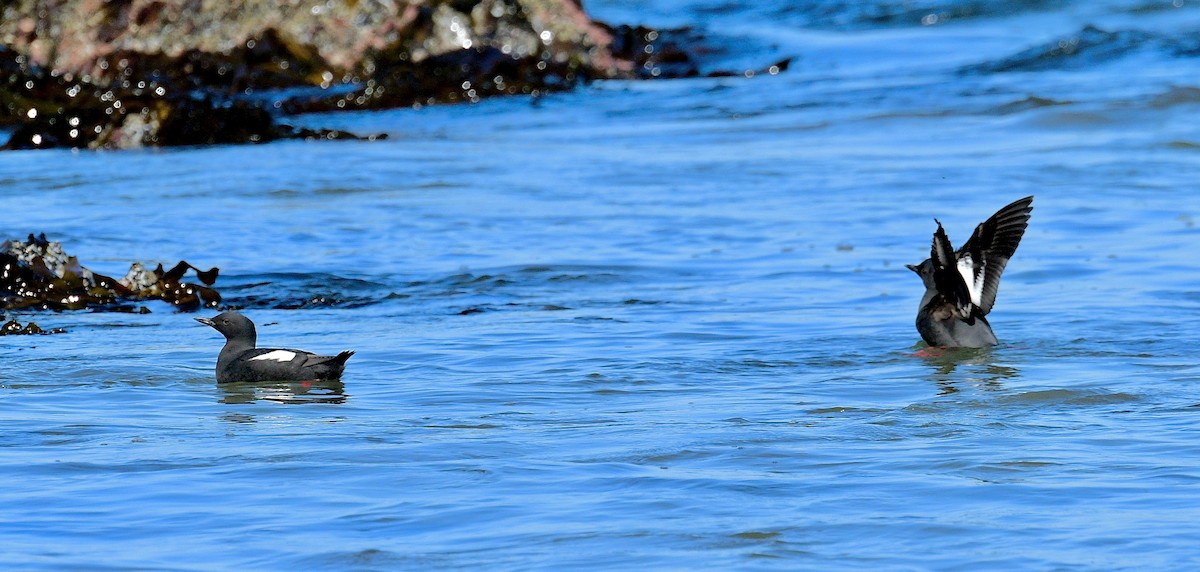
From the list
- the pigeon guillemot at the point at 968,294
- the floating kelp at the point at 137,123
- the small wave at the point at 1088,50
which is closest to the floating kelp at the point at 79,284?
the pigeon guillemot at the point at 968,294

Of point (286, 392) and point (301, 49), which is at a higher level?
point (301, 49)

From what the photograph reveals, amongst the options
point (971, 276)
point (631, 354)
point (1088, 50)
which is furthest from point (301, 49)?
point (971, 276)

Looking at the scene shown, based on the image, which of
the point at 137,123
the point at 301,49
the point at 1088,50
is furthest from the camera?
the point at 1088,50

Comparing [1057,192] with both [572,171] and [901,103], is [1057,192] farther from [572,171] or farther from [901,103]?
[901,103]

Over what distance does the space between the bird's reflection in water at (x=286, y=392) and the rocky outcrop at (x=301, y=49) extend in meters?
11.5

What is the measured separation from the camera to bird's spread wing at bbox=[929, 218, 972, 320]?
7789 mm

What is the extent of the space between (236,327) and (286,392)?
1.48 feet

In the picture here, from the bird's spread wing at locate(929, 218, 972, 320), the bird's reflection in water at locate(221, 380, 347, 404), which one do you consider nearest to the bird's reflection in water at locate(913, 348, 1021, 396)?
the bird's spread wing at locate(929, 218, 972, 320)

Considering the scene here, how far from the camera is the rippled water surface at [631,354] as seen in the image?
507 centimetres

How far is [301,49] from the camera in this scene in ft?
65.5

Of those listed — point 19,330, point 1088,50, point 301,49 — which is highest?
point 301,49

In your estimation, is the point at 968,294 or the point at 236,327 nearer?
Result: the point at 236,327

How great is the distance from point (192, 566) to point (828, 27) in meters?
22.7

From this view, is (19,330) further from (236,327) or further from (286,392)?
(286,392)
